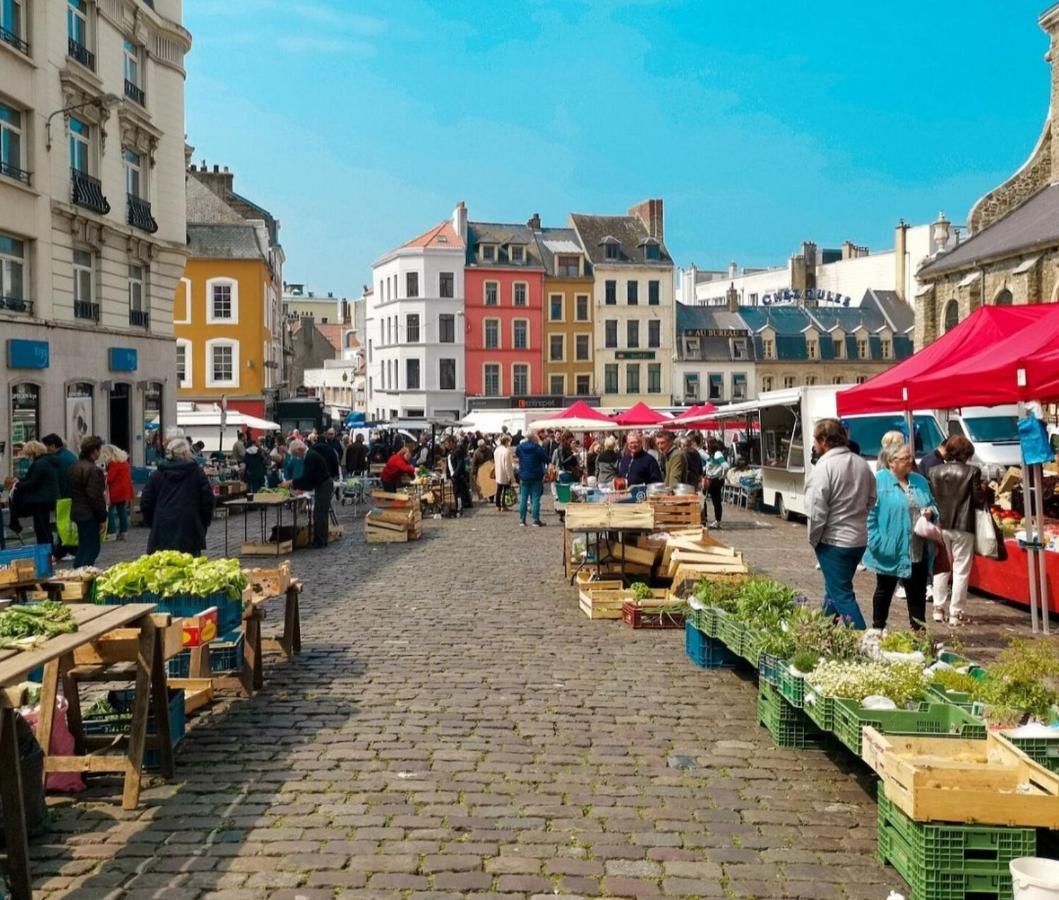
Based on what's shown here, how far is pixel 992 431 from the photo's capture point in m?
19.7

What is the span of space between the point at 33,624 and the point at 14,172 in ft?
65.5

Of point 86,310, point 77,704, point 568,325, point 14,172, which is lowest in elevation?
point 77,704

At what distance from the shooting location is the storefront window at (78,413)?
2456 cm

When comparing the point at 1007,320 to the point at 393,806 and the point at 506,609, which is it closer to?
the point at 506,609

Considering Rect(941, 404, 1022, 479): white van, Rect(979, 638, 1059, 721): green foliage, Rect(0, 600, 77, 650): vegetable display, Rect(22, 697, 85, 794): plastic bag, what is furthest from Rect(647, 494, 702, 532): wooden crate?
Rect(0, 600, 77, 650): vegetable display

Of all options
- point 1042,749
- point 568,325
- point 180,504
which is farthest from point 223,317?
point 1042,749

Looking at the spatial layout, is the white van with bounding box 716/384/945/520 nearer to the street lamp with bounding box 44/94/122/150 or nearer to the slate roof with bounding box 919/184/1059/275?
the slate roof with bounding box 919/184/1059/275

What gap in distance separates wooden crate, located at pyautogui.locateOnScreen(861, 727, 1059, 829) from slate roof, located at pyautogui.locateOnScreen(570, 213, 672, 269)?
64.5 meters

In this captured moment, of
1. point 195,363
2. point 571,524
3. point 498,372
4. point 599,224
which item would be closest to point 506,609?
point 571,524

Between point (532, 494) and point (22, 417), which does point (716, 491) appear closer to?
point (532, 494)

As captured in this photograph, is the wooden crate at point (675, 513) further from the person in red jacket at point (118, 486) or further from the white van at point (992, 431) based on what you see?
the person in red jacket at point (118, 486)

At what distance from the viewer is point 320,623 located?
11109 millimetres

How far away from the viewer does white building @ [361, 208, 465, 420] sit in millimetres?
65125

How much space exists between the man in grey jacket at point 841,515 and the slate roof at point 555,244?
59.9 metres
